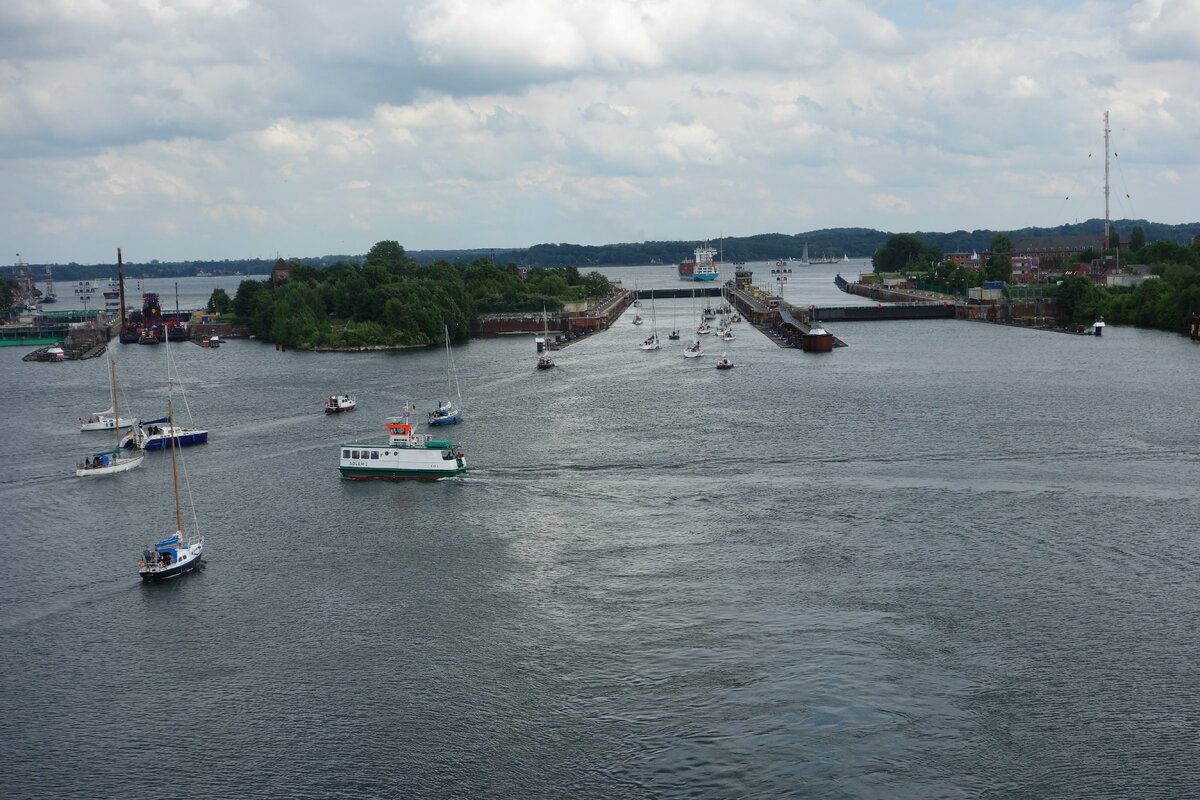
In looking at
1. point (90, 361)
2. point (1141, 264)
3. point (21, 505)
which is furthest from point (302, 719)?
point (1141, 264)

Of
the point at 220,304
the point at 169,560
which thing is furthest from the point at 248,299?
the point at 169,560

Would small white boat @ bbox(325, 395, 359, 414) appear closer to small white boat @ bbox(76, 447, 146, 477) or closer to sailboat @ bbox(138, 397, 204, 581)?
small white boat @ bbox(76, 447, 146, 477)

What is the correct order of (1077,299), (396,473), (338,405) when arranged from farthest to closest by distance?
(1077,299)
(338,405)
(396,473)

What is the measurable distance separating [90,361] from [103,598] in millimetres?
64988

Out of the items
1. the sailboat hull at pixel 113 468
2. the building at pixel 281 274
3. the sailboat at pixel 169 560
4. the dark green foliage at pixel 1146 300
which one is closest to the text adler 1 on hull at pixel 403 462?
the sailboat hull at pixel 113 468

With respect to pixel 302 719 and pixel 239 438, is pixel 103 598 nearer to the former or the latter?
pixel 302 719

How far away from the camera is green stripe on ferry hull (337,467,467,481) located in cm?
3697

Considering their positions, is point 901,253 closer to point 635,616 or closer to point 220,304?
point 220,304

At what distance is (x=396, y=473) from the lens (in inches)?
1469

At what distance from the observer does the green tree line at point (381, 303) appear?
86.2m

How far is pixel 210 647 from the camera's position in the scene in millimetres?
23031

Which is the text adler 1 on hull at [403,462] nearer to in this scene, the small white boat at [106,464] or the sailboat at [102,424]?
the small white boat at [106,464]

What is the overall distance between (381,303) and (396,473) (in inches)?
2131

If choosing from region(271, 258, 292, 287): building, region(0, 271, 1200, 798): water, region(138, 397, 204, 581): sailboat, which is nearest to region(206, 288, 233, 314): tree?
region(271, 258, 292, 287): building
